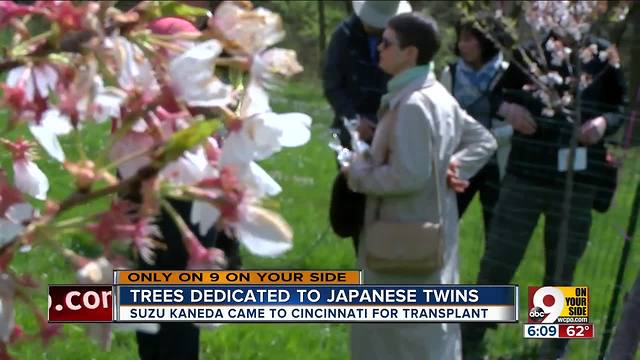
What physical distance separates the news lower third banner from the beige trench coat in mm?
229

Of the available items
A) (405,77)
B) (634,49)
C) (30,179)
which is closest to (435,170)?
(405,77)

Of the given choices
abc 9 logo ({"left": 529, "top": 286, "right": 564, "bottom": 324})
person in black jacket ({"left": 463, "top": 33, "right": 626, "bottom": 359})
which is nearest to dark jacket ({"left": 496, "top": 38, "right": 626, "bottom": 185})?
person in black jacket ({"left": 463, "top": 33, "right": 626, "bottom": 359})

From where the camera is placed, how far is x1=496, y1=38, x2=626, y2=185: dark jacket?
551 centimetres

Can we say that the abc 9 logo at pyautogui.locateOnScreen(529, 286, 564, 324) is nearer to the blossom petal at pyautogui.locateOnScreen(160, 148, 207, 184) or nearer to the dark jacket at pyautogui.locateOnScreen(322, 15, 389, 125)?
the dark jacket at pyautogui.locateOnScreen(322, 15, 389, 125)

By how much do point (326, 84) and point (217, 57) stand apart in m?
4.88

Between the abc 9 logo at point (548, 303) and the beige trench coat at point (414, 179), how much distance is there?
1.01 ft

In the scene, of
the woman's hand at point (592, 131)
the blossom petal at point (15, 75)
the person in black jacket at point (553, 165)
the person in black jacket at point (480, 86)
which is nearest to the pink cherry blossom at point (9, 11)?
the blossom petal at point (15, 75)

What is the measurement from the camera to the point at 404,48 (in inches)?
175

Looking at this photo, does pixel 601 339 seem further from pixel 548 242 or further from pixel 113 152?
pixel 113 152

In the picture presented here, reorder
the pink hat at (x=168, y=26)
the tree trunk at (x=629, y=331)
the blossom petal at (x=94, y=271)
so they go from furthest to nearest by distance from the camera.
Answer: the tree trunk at (x=629, y=331)
the pink hat at (x=168, y=26)
the blossom petal at (x=94, y=271)

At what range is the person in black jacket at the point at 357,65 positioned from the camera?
5.60m

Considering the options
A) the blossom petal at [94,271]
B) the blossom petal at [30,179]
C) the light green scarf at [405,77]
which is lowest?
the light green scarf at [405,77]

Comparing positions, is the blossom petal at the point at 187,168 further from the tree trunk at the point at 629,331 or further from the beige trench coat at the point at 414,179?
the beige trench coat at the point at 414,179

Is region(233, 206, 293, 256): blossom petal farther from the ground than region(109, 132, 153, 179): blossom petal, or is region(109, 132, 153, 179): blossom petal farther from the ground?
region(109, 132, 153, 179): blossom petal
